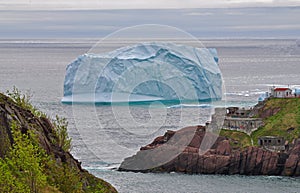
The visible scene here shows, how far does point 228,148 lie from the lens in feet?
177

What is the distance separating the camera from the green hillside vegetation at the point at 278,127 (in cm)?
5614

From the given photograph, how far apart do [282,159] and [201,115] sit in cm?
2669

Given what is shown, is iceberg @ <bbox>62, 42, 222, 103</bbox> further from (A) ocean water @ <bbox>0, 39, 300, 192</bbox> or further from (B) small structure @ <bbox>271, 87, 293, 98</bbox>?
(B) small structure @ <bbox>271, 87, 293, 98</bbox>

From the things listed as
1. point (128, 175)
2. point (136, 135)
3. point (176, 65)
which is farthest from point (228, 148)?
point (176, 65)

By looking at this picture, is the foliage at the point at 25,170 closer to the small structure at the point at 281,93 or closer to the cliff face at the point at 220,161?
the cliff face at the point at 220,161

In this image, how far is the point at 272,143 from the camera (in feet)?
181

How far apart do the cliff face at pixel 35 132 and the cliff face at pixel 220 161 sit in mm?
20652

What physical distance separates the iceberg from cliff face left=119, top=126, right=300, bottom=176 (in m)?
21.4

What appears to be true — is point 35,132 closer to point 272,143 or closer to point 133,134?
point 272,143

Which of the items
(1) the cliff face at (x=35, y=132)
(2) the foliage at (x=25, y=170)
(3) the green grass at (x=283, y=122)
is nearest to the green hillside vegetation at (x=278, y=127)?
(3) the green grass at (x=283, y=122)

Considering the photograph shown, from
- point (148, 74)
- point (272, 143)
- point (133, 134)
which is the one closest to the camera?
point (272, 143)

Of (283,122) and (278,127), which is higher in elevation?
(283,122)

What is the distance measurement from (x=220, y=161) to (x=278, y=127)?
736 cm

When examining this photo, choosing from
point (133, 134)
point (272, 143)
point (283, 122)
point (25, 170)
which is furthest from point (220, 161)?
point (25, 170)
